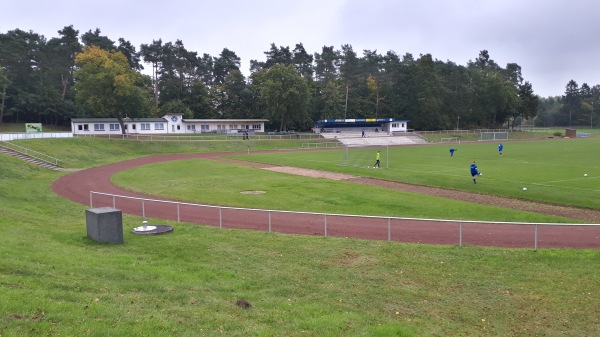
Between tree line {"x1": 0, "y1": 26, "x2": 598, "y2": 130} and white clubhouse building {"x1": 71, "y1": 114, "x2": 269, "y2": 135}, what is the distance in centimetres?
256

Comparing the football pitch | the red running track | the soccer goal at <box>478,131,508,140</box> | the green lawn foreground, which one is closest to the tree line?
the soccer goal at <box>478,131,508,140</box>

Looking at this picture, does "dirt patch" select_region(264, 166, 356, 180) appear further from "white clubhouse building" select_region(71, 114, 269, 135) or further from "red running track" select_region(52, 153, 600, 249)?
"white clubhouse building" select_region(71, 114, 269, 135)

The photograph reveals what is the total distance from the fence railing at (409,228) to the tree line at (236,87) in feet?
217

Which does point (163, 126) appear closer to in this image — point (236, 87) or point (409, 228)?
point (236, 87)

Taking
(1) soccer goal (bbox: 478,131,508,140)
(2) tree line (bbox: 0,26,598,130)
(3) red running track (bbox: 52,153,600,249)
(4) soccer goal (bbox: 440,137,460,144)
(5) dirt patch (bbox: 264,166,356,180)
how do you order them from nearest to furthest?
(3) red running track (bbox: 52,153,600,249) < (5) dirt patch (bbox: 264,166,356,180) < (2) tree line (bbox: 0,26,598,130) < (4) soccer goal (bbox: 440,137,460,144) < (1) soccer goal (bbox: 478,131,508,140)

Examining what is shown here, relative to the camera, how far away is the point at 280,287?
1193 cm

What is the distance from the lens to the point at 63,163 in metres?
51.6

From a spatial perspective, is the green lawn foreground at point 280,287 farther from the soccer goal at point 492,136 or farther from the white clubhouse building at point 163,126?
the soccer goal at point 492,136

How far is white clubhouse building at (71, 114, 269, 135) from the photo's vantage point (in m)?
92.4

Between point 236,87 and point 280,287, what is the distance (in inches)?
4487

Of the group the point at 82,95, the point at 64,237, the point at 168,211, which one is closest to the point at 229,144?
the point at 82,95

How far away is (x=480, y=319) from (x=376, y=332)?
9.88ft

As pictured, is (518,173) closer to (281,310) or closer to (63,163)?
(281,310)

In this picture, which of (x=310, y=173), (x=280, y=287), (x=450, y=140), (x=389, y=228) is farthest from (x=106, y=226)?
(x=450, y=140)
